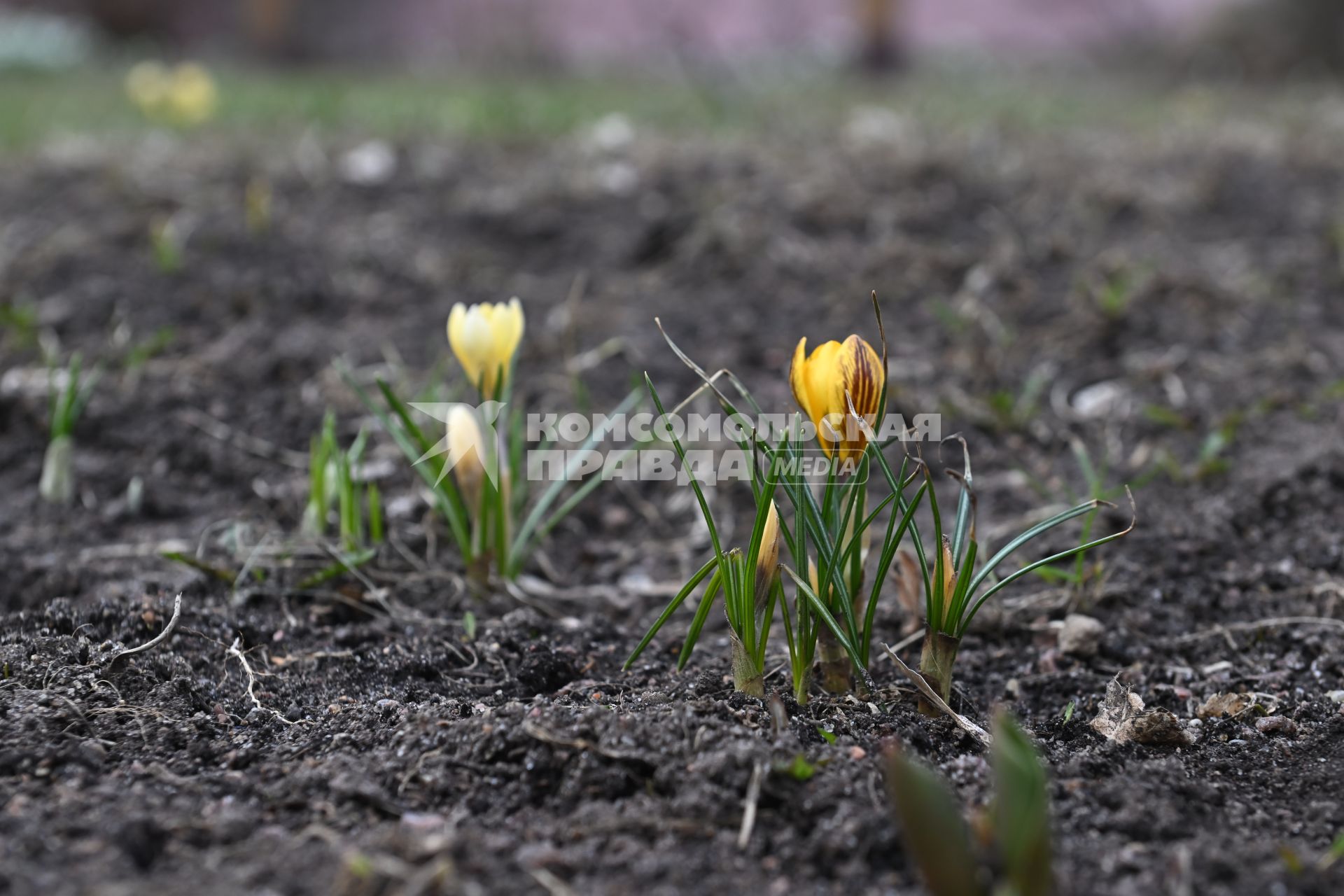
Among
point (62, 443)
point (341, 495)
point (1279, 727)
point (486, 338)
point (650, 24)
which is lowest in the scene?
point (1279, 727)

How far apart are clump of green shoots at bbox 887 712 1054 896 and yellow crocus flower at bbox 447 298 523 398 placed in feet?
2.87

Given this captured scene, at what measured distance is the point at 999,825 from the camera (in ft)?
2.96

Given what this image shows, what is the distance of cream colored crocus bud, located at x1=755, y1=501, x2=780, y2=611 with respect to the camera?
1.26 m

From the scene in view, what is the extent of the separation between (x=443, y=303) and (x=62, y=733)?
5.52ft

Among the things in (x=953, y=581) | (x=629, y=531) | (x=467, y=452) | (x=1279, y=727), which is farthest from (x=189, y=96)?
(x=1279, y=727)

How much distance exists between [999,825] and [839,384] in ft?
1.67

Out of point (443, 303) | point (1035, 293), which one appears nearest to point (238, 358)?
point (443, 303)

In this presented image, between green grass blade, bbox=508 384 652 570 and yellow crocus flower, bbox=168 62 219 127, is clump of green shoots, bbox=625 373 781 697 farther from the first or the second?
yellow crocus flower, bbox=168 62 219 127

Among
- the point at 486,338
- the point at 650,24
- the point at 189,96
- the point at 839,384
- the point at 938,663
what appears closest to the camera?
the point at 839,384

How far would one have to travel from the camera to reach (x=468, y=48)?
1108 cm

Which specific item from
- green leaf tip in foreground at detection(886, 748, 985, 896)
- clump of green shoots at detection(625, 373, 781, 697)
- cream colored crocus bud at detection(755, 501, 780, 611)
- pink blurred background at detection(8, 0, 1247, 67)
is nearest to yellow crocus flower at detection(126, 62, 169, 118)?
clump of green shoots at detection(625, 373, 781, 697)

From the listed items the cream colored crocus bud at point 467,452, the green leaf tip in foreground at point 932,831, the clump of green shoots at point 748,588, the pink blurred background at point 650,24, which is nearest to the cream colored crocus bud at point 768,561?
the clump of green shoots at point 748,588

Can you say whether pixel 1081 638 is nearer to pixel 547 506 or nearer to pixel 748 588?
pixel 748 588

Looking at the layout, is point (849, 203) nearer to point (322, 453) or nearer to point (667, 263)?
point (667, 263)
